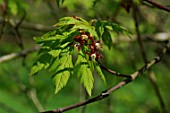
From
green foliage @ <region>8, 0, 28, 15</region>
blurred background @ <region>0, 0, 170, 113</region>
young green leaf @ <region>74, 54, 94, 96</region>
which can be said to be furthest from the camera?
blurred background @ <region>0, 0, 170, 113</region>

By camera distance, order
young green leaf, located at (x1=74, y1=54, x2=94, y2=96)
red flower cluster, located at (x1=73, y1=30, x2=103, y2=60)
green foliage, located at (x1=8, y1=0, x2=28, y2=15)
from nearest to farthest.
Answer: young green leaf, located at (x1=74, y1=54, x2=94, y2=96) → red flower cluster, located at (x1=73, y1=30, x2=103, y2=60) → green foliage, located at (x1=8, y1=0, x2=28, y2=15)

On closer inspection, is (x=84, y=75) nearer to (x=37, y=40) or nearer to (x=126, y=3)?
(x=37, y=40)

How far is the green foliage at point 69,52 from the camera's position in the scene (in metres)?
2.01

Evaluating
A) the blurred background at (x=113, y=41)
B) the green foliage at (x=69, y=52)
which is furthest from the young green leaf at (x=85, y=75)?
the blurred background at (x=113, y=41)

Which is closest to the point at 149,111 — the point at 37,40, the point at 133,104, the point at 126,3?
the point at 133,104

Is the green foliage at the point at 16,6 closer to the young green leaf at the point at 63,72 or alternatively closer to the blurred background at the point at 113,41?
the blurred background at the point at 113,41

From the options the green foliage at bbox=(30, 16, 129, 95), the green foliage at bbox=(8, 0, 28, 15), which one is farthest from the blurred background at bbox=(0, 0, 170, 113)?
the green foliage at bbox=(30, 16, 129, 95)

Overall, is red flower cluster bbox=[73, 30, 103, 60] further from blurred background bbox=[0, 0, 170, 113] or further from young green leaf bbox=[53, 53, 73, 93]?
blurred background bbox=[0, 0, 170, 113]

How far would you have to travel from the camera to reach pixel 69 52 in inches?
81.5

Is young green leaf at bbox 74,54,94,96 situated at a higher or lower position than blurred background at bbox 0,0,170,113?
higher

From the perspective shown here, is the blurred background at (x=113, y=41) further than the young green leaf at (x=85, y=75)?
Yes

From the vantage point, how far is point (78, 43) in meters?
2.09

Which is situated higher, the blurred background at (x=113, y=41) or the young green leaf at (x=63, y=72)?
the young green leaf at (x=63, y=72)

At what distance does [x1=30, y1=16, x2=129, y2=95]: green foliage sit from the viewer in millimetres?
2010
